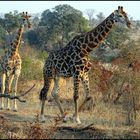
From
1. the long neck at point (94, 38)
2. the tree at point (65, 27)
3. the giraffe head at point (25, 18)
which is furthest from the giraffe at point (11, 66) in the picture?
the tree at point (65, 27)

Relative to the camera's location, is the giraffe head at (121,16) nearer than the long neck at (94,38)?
Yes

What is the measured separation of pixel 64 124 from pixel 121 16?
270 centimetres

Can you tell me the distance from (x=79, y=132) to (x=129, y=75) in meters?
3.62

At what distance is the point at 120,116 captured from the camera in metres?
11.4

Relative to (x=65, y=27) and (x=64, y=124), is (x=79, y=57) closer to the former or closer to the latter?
(x=64, y=124)

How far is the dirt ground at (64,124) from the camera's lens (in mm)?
8570

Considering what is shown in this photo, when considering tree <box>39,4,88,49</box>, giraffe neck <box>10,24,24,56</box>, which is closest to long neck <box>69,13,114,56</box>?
giraffe neck <box>10,24,24,56</box>

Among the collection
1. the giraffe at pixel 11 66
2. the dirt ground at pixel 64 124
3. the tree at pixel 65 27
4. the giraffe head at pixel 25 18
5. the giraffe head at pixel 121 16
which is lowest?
the dirt ground at pixel 64 124

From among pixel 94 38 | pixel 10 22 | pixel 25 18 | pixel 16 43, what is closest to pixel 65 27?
pixel 10 22

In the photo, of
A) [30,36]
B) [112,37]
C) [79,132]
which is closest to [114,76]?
[79,132]

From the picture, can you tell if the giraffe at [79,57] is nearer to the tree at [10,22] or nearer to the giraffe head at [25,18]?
the giraffe head at [25,18]

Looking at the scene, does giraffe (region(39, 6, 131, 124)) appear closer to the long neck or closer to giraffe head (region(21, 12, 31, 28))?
the long neck

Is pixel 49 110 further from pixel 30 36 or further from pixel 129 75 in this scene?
pixel 30 36

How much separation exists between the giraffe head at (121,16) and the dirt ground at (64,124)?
2.20 metres
